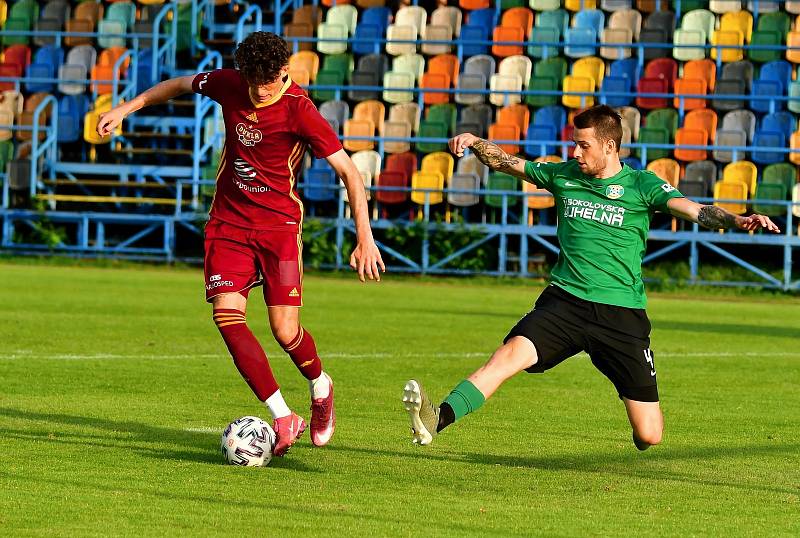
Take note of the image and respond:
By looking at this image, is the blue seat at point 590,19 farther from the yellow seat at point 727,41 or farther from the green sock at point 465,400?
the green sock at point 465,400

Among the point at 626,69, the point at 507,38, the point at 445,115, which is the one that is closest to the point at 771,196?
the point at 626,69

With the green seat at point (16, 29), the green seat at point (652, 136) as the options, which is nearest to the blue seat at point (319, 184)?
the green seat at point (652, 136)

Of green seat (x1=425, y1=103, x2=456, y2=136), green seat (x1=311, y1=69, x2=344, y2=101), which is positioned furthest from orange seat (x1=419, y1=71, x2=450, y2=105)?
green seat (x1=311, y1=69, x2=344, y2=101)

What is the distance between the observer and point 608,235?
736 centimetres

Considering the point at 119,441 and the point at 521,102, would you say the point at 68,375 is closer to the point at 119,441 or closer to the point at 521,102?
the point at 119,441

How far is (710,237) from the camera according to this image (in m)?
24.5

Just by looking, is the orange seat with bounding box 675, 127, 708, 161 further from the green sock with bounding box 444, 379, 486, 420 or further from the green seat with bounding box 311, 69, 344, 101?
the green sock with bounding box 444, 379, 486, 420

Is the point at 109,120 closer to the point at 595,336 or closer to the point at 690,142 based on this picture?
the point at 595,336

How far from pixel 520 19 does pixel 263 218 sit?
73.6 ft

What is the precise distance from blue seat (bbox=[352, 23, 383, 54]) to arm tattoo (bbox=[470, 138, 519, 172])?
22.1 m

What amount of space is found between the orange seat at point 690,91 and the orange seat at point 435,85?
174 inches

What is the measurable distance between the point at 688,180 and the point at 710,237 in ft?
4.63

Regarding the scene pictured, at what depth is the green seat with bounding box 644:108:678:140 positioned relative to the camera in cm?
2695

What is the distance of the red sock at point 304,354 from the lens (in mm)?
7871
